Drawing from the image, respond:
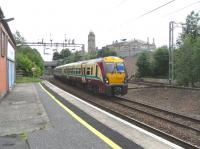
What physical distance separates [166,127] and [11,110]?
6.59 meters

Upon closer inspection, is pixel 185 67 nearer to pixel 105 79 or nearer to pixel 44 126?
pixel 105 79

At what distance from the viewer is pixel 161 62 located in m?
55.1

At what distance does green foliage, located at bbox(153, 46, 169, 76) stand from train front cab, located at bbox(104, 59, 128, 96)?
30.9 m

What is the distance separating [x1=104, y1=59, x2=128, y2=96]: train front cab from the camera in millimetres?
23109

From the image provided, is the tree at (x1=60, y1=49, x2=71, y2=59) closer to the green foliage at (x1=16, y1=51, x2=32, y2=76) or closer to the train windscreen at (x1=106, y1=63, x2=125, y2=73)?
the green foliage at (x1=16, y1=51, x2=32, y2=76)

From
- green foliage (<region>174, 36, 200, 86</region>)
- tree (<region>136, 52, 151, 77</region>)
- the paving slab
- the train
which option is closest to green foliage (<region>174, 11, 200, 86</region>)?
green foliage (<region>174, 36, 200, 86</region>)

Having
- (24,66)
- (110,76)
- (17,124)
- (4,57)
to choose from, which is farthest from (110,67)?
(24,66)

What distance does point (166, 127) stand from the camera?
12898 millimetres

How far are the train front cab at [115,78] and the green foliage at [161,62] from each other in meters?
30.9

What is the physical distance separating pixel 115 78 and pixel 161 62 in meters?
32.7

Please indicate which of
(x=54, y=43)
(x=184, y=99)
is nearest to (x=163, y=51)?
(x=54, y=43)

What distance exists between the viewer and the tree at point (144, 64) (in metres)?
56.2

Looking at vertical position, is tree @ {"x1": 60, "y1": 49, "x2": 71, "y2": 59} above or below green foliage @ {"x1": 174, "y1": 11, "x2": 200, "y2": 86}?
above

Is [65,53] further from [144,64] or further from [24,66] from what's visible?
[144,64]
